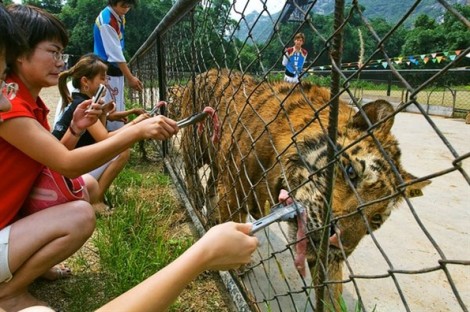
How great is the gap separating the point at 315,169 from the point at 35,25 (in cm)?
180

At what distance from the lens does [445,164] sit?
607 cm

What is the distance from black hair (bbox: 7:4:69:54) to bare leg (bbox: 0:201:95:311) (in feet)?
3.13

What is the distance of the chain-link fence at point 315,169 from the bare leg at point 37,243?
99cm

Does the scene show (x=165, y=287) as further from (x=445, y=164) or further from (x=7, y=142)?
(x=445, y=164)

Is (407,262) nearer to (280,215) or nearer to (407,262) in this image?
(407,262)

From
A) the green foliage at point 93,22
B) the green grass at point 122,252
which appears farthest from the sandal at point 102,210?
the green foliage at point 93,22

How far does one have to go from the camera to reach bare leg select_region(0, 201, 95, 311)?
2.18 meters

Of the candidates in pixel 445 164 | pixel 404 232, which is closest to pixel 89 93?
pixel 404 232

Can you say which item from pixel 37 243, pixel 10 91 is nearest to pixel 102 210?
pixel 37 243

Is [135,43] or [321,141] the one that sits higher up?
[135,43]

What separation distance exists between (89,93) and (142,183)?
4.82 ft

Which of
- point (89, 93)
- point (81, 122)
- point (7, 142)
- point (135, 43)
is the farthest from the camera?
point (135, 43)

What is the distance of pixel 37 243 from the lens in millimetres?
2232

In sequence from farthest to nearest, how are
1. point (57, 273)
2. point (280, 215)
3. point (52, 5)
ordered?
1. point (52, 5)
2. point (57, 273)
3. point (280, 215)
